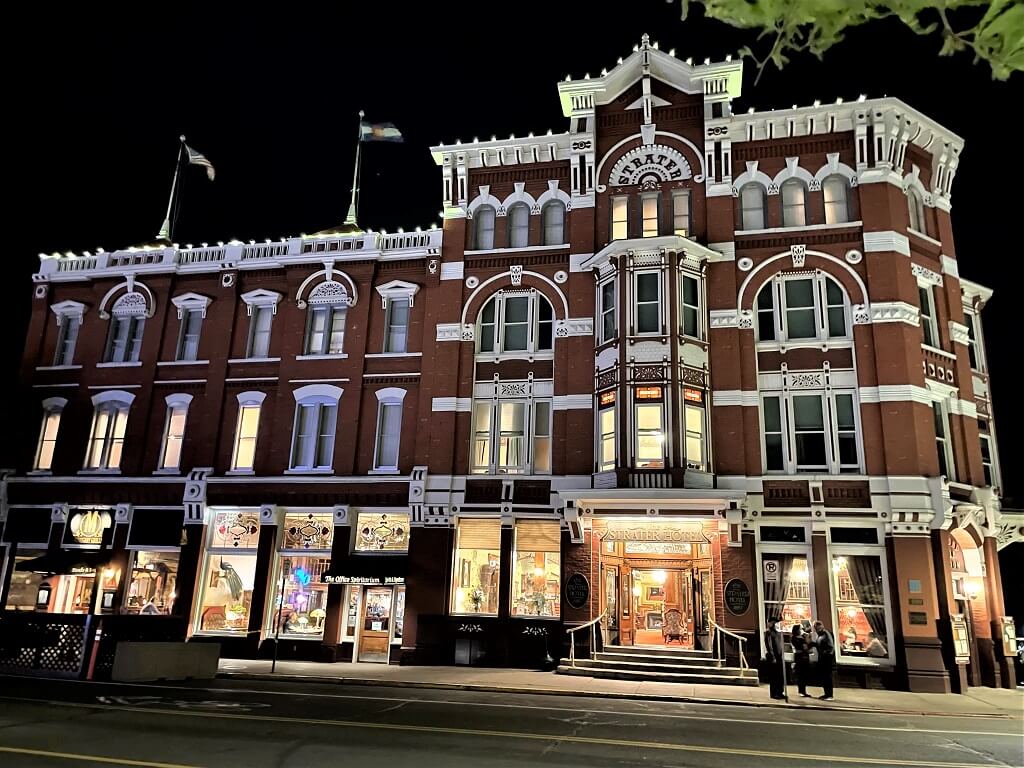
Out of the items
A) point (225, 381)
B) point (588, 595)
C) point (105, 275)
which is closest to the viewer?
point (588, 595)

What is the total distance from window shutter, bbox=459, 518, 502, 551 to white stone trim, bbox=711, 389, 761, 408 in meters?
8.52

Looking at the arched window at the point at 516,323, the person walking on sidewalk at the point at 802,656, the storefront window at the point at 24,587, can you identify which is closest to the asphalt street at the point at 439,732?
the person walking on sidewalk at the point at 802,656

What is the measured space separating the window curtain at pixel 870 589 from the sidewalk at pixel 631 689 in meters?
2.07

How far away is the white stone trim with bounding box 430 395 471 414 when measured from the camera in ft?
87.0

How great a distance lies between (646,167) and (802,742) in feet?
66.9

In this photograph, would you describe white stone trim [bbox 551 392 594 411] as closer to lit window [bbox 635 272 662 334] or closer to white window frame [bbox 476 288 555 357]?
white window frame [bbox 476 288 555 357]

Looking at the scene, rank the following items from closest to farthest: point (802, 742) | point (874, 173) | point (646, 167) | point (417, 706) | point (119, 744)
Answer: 1. point (119, 744)
2. point (802, 742)
3. point (417, 706)
4. point (874, 173)
5. point (646, 167)

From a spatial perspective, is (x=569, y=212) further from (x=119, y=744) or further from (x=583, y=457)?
(x=119, y=744)

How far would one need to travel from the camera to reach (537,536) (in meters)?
25.1

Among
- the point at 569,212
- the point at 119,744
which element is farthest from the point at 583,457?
the point at 119,744

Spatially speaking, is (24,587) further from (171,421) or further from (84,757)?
(84,757)

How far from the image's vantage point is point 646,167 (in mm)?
26953

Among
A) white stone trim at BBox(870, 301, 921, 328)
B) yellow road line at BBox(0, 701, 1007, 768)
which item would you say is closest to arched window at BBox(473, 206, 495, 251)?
white stone trim at BBox(870, 301, 921, 328)

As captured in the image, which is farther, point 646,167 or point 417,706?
point 646,167
